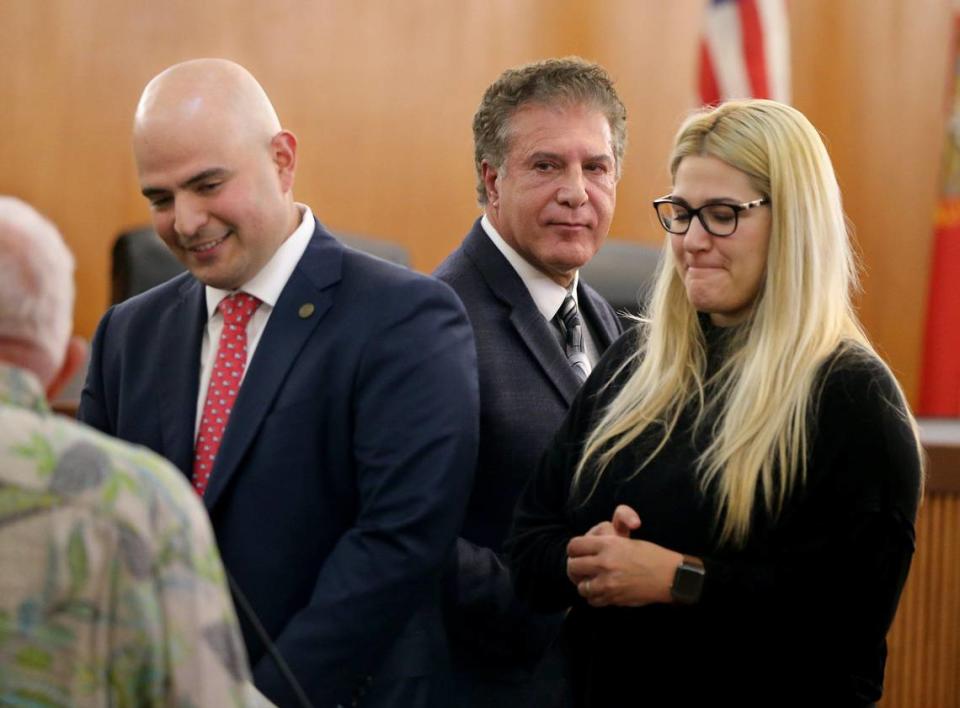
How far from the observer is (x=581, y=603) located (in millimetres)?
1917

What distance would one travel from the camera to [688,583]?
5.73 ft

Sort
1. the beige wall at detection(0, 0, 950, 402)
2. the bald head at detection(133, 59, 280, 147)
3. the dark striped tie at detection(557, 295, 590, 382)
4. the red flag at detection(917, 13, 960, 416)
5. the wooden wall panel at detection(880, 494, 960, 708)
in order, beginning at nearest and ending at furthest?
the bald head at detection(133, 59, 280, 147) < the dark striped tie at detection(557, 295, 590, 382) < the wooden wall panel at detection(880, 494, 960, 708) < the beige wall at detection(0, 0, 950, 402) < the red flag at detection(917, 13, 960, 416)

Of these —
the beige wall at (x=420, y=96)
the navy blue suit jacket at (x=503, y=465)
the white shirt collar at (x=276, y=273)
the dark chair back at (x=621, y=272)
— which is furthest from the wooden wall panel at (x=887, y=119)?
the white shirt collar at (x=276, y=273)

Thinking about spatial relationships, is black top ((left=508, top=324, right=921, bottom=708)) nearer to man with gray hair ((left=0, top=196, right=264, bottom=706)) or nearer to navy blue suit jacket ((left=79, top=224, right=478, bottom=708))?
navy blue suit jacket ((left=79, top=224, right=478, bottom=708))

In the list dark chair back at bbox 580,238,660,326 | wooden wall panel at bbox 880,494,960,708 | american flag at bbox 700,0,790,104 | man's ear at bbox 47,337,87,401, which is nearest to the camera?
man's ear at bbox 47,337,87,401

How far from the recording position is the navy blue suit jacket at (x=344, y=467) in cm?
184

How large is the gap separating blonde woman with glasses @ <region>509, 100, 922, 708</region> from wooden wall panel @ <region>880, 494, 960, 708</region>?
5.33ft

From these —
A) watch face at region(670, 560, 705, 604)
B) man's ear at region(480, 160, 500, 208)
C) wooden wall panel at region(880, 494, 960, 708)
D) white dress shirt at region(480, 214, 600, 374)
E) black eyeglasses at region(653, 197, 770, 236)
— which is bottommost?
wooden wall panel at region(880, 494, 960, 708)

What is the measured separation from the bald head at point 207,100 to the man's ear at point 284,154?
0.04ft

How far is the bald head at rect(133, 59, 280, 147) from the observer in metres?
1.95

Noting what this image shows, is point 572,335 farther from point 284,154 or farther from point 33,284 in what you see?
point 33,284

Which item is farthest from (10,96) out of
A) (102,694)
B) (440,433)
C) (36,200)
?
(102,694)

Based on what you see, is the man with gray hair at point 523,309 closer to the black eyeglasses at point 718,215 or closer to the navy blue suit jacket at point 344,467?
the navy blue suit jacket at point 344,467

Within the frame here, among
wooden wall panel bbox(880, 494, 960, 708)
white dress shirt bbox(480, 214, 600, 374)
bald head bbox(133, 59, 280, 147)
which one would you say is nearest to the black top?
white dress shirt bbox(480, 214, 600, 374)
